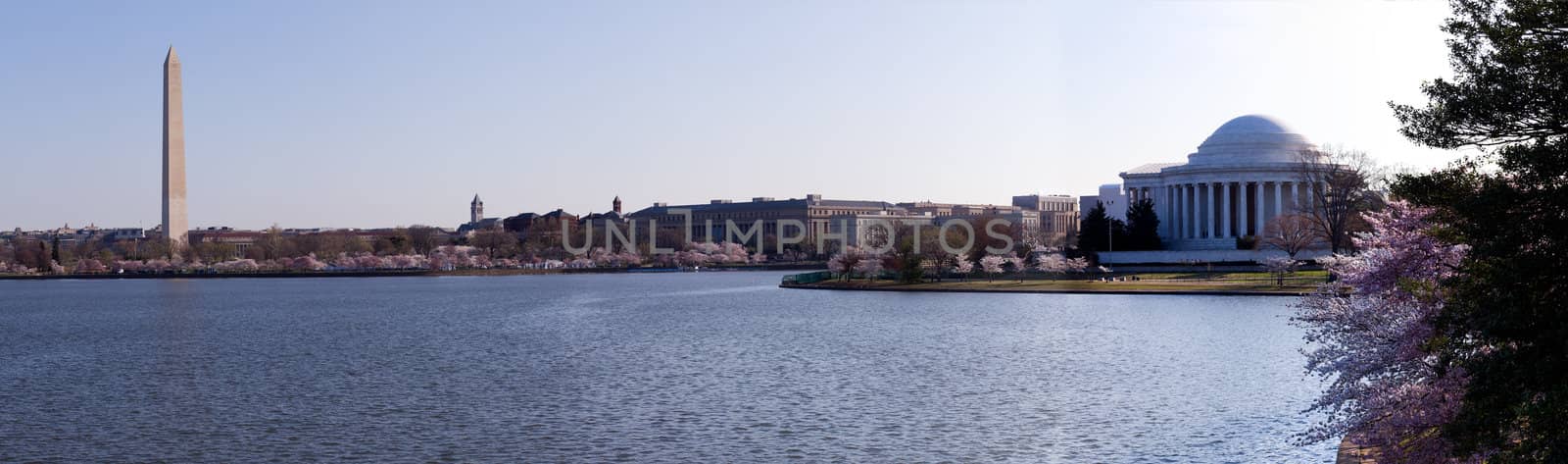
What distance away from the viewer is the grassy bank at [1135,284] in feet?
218

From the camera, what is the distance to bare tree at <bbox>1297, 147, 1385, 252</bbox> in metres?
77.5

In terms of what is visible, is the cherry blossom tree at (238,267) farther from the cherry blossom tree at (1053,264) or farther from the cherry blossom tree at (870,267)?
the cherry blossom tree at (1053,264)

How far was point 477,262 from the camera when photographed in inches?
6216

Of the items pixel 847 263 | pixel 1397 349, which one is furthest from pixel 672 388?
pixel 847 263

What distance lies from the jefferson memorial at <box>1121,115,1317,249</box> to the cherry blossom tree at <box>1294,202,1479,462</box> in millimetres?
81017

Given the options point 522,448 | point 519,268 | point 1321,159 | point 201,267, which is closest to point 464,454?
point 522,448

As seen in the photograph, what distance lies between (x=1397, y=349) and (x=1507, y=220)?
109 inches

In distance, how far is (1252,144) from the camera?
99.4 m

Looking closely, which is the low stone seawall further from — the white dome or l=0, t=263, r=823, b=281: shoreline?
A: l=0, t=263, r=823, b=281: shoreline

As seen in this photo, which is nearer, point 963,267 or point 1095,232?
point 963,267

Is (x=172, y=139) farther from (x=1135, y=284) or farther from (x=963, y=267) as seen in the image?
(x=1135, y=284)

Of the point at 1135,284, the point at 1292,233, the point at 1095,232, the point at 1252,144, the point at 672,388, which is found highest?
the point at 1252,144

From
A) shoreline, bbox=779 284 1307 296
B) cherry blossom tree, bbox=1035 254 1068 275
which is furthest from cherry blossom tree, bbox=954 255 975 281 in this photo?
shoreline, bbox=779 284 1307 296

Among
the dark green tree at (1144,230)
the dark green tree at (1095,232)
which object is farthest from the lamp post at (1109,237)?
the dark green tree at (1144,230)
